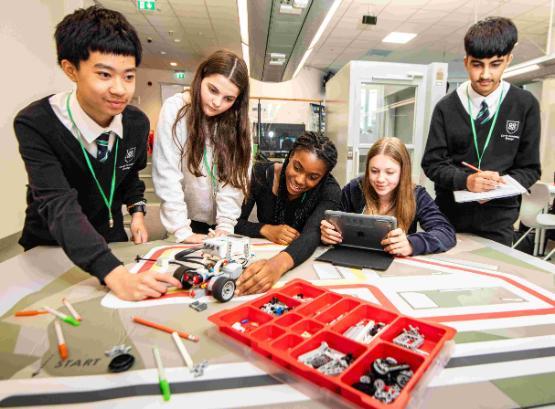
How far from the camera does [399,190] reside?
140 centimetres

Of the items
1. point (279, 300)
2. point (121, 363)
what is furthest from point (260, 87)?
point (121, 363)

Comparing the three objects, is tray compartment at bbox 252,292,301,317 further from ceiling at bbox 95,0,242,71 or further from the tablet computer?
ceiling at bbox 95,0,242,71

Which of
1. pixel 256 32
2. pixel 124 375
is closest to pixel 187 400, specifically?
pixel 124 375

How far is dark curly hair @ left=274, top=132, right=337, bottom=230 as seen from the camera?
1312 mm

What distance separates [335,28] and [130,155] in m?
4.99

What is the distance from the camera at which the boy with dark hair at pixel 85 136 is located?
852 millimetres

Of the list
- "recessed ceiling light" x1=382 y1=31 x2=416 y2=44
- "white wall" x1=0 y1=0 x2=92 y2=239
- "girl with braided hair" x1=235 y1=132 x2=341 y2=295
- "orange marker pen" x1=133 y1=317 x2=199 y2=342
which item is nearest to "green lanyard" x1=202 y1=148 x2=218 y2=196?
"girl with braided hair" x1=235 y1=132 x2=341 y2=295

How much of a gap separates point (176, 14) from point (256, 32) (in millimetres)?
2504

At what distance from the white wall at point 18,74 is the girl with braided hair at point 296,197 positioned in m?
Answer: 2.49

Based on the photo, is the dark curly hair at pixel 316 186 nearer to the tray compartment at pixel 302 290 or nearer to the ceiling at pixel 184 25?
the tray compartment at pixel 302 290

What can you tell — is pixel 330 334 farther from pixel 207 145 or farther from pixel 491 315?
pixel 207 145

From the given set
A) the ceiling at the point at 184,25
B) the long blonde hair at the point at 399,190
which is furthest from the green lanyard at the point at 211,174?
the ceiling at the point at 184,25

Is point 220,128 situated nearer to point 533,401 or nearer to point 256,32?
point 533,401

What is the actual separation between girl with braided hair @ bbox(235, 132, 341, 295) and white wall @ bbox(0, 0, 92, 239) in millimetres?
2488
